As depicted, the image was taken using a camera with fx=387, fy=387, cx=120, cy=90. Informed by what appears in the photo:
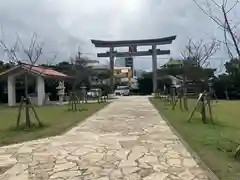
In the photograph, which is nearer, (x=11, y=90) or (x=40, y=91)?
(x=40, y=91)

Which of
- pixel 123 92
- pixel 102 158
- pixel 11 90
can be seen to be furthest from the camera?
pixel 123 92

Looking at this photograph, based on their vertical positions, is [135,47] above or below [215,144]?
above

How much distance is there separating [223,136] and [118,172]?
4.44m

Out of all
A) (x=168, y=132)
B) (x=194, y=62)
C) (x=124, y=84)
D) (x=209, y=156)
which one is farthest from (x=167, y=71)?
(x=209, y=156)

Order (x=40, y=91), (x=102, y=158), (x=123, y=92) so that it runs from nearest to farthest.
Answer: (x=102, y=158)
(x=40, y=91)
(x=123, y=92)

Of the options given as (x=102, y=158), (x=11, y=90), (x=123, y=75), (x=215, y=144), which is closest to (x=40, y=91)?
(x=11, y=90)

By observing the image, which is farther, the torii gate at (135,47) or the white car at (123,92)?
the white car at (123,92)

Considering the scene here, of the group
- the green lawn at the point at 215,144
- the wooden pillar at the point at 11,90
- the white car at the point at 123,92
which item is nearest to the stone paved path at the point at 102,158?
the green lawn at the point at 215,144

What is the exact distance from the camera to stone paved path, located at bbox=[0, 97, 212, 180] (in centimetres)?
570

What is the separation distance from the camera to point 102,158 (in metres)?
6.85

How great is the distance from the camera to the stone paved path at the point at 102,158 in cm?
570

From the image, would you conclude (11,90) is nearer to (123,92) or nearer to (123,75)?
(123,92)

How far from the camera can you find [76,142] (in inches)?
342

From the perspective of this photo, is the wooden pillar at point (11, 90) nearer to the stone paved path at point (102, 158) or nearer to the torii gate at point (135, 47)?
the torii gate at point (135, 47)
